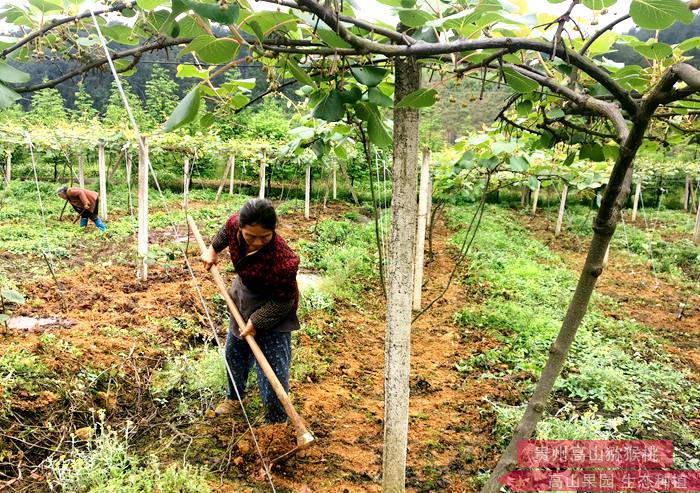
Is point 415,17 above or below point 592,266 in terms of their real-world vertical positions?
above

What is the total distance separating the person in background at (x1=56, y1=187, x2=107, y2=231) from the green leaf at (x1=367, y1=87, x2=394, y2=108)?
29.4ft

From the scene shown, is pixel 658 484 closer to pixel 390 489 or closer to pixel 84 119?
pixel 390 489

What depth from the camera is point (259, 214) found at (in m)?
2.38

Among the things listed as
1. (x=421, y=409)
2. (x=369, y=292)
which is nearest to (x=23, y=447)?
(x=421, y=409)

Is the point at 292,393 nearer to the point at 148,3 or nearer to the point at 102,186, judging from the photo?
the point at 148,3

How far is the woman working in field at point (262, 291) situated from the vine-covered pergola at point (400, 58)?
898 millimetres

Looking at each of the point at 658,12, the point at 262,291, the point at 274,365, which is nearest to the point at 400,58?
the point at 658,12

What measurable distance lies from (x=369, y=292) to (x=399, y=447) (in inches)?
191

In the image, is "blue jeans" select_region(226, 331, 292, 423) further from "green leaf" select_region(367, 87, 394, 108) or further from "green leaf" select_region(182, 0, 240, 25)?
"green leaf" select_region(182, 0, 240, 25)

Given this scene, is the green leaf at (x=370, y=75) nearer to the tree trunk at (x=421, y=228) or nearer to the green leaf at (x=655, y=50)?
the green leaf at (x=655, y=50)

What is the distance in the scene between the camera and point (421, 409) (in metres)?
3.48

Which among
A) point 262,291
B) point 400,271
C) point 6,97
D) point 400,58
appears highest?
point 400,58

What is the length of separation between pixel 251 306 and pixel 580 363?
10.8ft

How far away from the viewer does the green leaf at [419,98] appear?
3.94 feet
